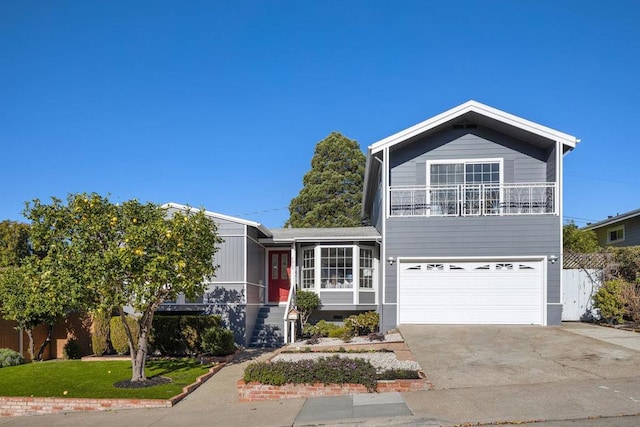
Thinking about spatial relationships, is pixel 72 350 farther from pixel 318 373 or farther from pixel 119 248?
pixel 318 373

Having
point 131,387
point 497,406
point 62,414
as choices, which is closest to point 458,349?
point 497,406

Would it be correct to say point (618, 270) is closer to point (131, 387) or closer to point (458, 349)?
point (458, 349)

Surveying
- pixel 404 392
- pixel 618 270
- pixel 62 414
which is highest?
pixel 618 270

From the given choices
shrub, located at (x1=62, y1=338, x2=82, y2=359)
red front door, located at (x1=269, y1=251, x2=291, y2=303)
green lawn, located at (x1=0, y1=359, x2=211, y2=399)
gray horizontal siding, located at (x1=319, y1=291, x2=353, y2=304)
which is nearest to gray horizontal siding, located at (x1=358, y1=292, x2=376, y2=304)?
gray horizontal siding, located at (x1=319, y1=291, x2=353, y2=304)

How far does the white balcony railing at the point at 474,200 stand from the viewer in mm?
17234

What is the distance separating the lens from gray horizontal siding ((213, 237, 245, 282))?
1780 cm

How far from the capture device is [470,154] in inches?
721

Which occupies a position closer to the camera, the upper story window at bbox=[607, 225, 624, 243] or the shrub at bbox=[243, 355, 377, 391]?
the shrub at bbox=[243, 355, 377, 391]

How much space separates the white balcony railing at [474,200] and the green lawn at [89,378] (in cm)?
809

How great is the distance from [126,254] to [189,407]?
3281 millimetres

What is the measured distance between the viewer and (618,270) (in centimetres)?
1767

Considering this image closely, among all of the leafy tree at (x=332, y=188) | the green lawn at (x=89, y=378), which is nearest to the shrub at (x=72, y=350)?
the green lawn at (x=89, y=378)

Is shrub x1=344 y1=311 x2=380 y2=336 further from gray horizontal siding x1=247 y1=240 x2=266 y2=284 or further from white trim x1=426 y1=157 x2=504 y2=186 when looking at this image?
white trim x1=426 y1=157 x2=504 y2=186

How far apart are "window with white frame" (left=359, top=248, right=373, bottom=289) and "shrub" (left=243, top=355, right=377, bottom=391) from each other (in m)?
8.57
